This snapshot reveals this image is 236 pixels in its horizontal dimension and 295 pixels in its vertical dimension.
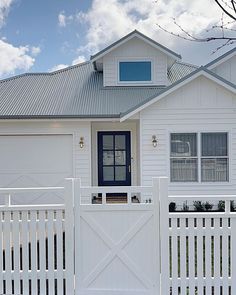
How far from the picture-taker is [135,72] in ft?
41.2

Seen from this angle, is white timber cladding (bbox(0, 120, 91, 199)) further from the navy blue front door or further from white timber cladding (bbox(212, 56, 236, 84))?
white timber cladding (bbox(212, 56, 236, 84))

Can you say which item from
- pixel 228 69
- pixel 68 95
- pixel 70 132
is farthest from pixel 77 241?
pixel 228 69

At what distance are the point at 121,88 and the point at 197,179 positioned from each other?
15.7 feet

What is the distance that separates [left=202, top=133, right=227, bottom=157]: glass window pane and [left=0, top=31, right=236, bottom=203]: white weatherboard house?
0.03 metres

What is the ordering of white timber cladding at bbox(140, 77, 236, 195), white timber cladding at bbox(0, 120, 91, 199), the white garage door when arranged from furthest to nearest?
the white garage door < white timber cladding at bbox(0, 120, 91, 199) < white timber cladding at bbox(140, 77, 236, 195)

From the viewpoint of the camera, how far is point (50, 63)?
59.3ft

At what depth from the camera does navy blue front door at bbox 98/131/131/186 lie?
39.4ft

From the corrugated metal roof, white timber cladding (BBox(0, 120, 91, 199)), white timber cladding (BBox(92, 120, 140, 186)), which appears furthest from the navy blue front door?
the corrugated metal roof

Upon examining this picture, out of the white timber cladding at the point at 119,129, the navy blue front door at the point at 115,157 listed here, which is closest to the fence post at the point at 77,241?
the white timber cladding at the point at 119,129

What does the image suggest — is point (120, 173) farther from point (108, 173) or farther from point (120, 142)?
point (120, 142)

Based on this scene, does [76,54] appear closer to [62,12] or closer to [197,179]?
[62,12]

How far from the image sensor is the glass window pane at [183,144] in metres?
9.95

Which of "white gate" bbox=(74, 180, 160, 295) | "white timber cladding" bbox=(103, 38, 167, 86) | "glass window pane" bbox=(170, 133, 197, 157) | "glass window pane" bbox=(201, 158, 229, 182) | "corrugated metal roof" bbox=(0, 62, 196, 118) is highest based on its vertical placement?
"white timber cladding" bbox=(103, 38, 167, 86)

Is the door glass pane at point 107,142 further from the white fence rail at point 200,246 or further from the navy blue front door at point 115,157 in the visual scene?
the white fence rail at point 200,246
